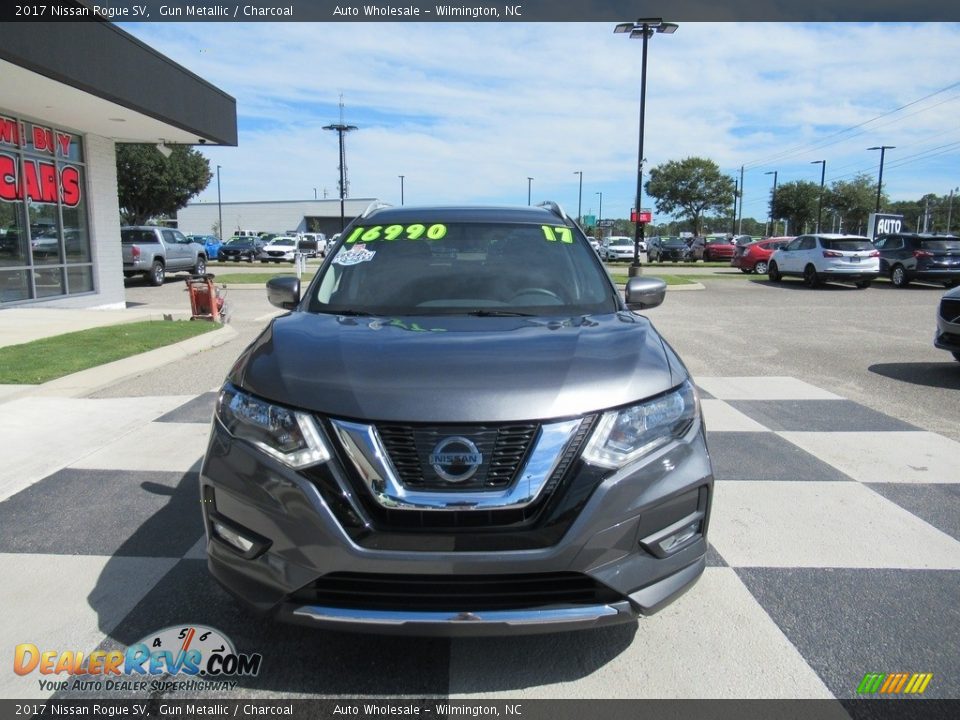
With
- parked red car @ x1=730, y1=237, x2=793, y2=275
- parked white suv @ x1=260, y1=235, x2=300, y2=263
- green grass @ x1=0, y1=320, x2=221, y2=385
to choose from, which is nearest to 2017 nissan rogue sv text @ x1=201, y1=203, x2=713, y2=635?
green grass @ x1=0, y1=320, x2=221, y2=385

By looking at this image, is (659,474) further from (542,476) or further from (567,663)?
(567,663)

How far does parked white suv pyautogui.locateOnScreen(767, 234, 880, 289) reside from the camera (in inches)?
826

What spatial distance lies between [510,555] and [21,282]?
14.4m

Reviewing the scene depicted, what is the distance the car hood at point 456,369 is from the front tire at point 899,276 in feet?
74.4

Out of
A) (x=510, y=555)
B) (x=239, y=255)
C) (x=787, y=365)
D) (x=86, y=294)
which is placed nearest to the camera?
(x=510, y=555)

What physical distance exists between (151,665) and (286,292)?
6.65 feet

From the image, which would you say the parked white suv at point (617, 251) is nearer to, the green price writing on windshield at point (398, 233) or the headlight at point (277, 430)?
the green price writing on windshield at point (398, 233)

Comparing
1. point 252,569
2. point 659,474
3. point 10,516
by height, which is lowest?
point 10,516

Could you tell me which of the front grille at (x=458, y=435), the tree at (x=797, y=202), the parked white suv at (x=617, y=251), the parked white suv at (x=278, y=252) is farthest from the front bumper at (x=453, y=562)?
the tree at (x=797, y=202)

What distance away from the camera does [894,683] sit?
2.54 meters

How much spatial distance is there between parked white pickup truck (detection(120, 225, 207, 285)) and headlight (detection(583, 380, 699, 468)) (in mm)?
22885

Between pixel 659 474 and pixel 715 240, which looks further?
pixel 715 240

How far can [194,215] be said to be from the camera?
9094cm

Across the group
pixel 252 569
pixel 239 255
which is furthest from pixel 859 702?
pixel 239 255
